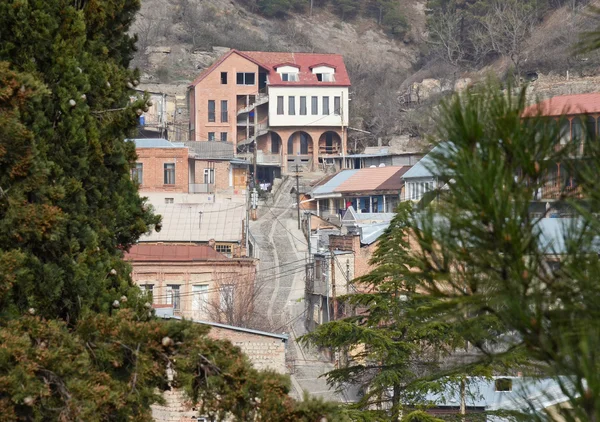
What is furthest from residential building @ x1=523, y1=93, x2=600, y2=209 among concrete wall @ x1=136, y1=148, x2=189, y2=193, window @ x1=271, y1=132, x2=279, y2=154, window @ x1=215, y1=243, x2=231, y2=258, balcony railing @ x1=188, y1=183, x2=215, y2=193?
window @ x1=271, y1=132, x2=279, y2=154

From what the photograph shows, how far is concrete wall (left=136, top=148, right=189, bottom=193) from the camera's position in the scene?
156 ft

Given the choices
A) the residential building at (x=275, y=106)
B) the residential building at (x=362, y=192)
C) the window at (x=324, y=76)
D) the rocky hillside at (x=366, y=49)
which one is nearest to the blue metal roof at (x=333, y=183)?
the residential building at (x=362, y=192)

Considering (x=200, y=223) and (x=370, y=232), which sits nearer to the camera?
(x=370, y=232)

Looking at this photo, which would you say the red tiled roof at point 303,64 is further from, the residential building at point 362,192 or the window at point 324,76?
the residential building at point 362,192

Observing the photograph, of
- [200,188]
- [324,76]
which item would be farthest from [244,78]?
[200,188]

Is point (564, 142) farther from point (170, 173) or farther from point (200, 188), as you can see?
point (200, 188)

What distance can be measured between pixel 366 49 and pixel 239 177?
3996 centimetres

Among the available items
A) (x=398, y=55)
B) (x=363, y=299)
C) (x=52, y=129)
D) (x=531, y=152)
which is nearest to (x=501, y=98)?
(x=531, y=152)

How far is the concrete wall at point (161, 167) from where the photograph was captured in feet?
156

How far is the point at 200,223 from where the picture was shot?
41.6 meters

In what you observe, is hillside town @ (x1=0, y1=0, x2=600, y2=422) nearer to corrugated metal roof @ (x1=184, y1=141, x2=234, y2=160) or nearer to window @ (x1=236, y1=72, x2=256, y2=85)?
corrugated metal roof @ (x1=184, y1=141, x2=234, y2=160)

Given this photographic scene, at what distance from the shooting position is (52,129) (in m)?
7.81

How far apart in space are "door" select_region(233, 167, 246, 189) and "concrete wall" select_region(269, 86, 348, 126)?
8.12 meters

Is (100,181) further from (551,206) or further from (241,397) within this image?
(551,206)
